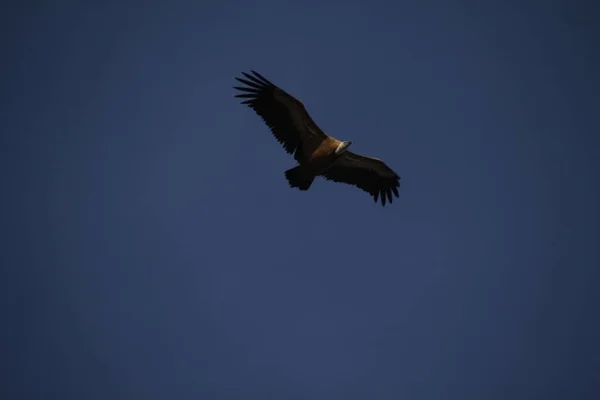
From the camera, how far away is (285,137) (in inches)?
547

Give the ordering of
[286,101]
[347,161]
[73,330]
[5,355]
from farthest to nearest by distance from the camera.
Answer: [73,330]
[5,355]
[347,161]
[286,101]

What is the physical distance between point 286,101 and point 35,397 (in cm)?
4629

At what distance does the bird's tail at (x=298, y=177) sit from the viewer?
13.7m

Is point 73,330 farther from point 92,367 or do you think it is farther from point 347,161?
point 347,161

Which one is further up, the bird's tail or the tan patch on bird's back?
the tan patch on bird's back

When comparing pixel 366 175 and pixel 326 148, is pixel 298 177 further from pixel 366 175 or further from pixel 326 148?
pixel 366 175

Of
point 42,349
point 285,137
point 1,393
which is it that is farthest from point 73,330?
point 285,137

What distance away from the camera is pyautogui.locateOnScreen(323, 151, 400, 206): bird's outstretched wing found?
14.7 meters

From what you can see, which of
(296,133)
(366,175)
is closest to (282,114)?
(296,133)

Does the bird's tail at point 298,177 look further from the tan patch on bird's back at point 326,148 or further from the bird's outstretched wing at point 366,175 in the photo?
the bird's outstretched wing at point 366,175

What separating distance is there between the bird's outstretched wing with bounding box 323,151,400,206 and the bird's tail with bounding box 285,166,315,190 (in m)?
1.30

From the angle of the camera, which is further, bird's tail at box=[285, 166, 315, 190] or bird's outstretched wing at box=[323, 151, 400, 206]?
bird's outstretched wing at box=[323, 151, 400, 206]

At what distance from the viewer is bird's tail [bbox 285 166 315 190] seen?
13695mm

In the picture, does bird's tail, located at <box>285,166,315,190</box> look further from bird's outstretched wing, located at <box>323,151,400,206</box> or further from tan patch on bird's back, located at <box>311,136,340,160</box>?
bird's outstretched wing, located at <box>323,151,400,206</box>
